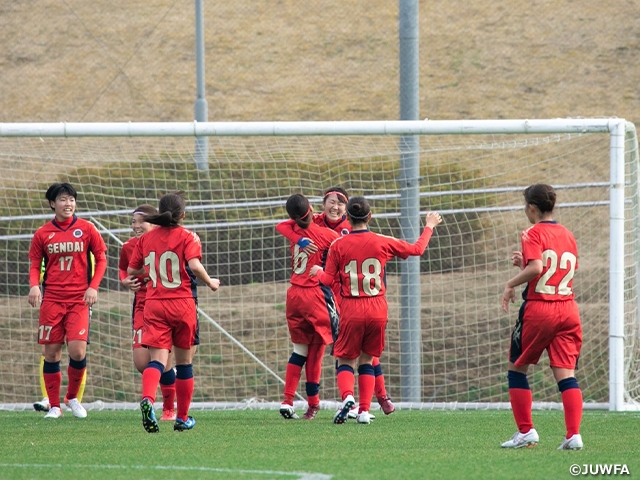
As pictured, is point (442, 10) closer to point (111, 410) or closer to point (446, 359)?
point (446, 359)

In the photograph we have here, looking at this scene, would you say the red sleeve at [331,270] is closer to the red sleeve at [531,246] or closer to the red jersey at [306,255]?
the red jersey at [306,255]

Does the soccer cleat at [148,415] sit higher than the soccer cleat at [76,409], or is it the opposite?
the soccer cleat at [148,415]

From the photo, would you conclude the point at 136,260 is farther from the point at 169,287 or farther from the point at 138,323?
the point at 138,323

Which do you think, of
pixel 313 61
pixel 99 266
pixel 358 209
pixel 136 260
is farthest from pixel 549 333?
pixel 313 61

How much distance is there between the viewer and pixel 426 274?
1311cm

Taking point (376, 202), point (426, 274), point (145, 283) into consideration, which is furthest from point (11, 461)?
point (376, 202)

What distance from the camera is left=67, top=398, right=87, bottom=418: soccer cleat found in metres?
8.70

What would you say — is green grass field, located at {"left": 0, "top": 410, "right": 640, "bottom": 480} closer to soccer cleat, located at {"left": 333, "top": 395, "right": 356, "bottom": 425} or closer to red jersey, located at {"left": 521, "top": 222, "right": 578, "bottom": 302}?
soccer cleat, located at {"left": 333, "top": 395, "right": 356, "bottom": 425}

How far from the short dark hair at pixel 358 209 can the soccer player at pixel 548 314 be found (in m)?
1.59

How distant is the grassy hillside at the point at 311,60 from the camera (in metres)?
24.6

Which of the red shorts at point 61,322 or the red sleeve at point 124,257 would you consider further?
the red shorts at point 61,322

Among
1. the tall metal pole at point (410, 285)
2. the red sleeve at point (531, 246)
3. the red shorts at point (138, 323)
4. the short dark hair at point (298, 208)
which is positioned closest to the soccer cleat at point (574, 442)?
the red sleeve at point (531, 246)

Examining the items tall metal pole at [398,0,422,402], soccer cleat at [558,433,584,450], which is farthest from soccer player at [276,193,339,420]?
soccer cleat at [558,433,584,450]

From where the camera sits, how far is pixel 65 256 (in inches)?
340
